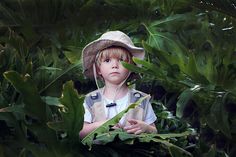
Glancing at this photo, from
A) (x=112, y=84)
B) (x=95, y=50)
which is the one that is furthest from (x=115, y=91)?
(x=95, y=50)

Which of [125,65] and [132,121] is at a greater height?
[125,65]

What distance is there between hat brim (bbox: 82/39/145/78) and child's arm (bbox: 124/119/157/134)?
0.70ft

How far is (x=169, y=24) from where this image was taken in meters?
1.89

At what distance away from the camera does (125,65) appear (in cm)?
127

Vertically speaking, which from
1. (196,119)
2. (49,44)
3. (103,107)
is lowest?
(196,119)

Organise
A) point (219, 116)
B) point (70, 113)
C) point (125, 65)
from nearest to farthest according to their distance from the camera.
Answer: point (70, 113) < point (125, 65) < point (219, 116)

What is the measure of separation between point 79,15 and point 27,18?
207 millimetres

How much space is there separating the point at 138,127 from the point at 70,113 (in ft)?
0.62

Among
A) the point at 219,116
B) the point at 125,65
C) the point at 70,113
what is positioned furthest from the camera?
the point at 219,116

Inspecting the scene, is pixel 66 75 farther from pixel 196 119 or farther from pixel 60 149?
pixel 196 119

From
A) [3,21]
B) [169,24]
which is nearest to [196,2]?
[169,24]

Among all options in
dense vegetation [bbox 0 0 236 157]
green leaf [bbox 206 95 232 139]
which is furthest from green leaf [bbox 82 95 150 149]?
green leaf [bbox 206 95 232 139]

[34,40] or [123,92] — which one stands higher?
[34,40]

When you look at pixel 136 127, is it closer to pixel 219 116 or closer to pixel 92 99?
pixel 92 99
